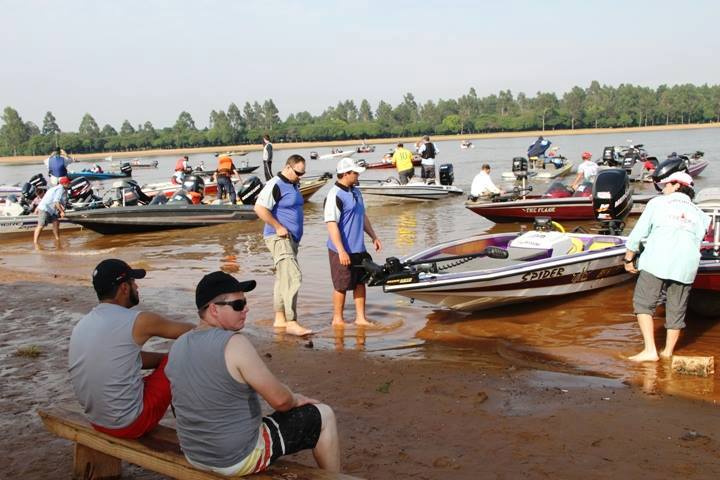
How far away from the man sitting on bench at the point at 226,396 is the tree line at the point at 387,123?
129566mm

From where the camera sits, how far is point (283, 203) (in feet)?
24.4

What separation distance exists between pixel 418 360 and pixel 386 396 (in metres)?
1.16

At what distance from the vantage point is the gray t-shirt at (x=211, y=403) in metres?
3.13

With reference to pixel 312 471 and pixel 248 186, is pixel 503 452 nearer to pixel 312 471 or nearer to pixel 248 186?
pixel 312 471

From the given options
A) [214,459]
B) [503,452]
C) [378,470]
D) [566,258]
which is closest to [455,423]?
[503,452]

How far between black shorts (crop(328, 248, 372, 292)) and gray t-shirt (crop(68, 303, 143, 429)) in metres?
3.92

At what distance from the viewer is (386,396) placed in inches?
217

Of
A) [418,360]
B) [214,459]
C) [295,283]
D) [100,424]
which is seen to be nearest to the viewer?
[214,459]

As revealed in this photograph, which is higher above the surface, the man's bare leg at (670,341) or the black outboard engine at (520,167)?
the black outboard engine at (520,167)

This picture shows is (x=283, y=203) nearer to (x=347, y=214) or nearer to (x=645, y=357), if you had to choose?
(x=347, y=214)

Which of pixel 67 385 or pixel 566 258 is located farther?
pixel 566 258

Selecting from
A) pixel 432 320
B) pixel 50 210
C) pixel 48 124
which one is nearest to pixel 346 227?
pixel 432 320

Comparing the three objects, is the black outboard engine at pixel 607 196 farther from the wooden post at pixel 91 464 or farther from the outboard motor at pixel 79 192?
the outboard motor at pixel 79 192

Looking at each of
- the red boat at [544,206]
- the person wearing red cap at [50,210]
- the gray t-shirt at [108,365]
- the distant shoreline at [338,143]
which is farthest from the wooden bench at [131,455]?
the distant shoreline at [338,143]
